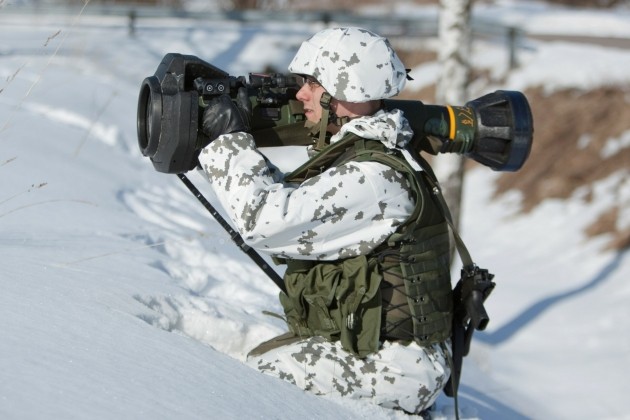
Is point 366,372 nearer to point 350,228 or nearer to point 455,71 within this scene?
point 350,228

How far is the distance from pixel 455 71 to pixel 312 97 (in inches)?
170

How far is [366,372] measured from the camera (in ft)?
10.6

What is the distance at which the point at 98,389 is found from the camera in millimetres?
2479

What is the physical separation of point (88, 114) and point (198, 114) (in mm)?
4342

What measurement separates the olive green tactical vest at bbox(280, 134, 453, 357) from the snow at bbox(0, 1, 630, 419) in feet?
0.84


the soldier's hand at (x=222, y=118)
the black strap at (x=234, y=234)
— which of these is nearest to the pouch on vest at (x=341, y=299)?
the black strap at (x=234, y=234)

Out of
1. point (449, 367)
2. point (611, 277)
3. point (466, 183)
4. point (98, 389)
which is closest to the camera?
point (98, 389)

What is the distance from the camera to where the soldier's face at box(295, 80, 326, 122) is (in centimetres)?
325

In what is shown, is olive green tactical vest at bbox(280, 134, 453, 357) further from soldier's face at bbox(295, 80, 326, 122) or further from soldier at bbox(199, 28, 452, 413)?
soldier's face at bbox(295, 80, 326, 122)

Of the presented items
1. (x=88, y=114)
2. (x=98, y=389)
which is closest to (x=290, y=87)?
(x=98, y=389)

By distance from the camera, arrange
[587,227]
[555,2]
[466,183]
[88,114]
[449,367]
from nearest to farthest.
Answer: [449,367] → [88,114] → [587,227] → [466,183] → [555,2]

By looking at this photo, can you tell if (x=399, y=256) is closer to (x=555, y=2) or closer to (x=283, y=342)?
(x=283, y=342)

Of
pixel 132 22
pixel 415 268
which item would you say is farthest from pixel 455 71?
pixel 132 22

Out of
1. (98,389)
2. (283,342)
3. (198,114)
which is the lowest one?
(283,342)
